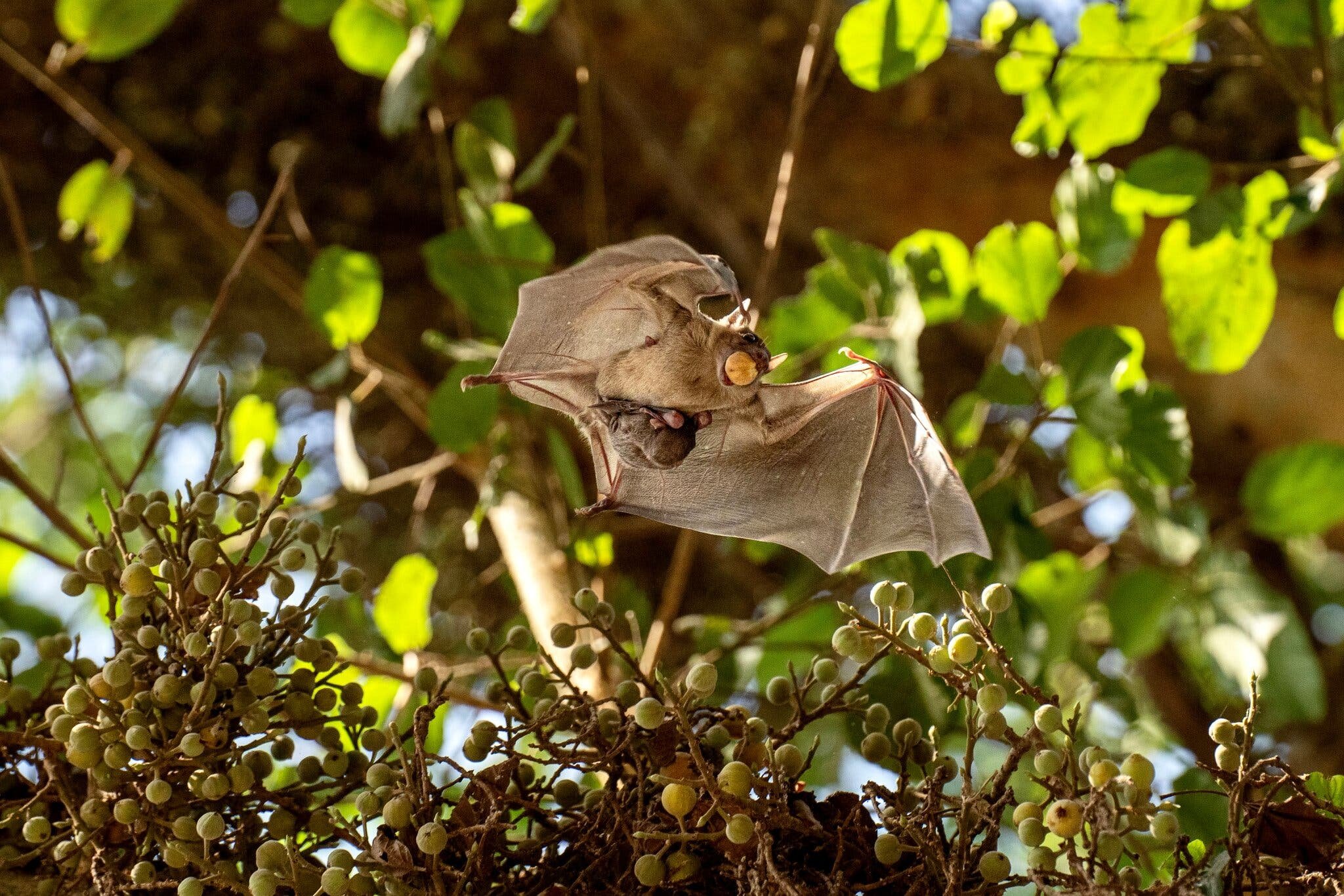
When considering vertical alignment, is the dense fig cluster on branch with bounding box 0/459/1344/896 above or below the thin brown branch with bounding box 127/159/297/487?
below

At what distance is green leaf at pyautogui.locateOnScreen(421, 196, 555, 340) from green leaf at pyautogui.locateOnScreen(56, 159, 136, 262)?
2.27ft

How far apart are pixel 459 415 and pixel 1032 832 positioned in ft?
2.74

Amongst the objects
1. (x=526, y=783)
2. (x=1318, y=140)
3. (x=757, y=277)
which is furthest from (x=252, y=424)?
(x=1318, y=140)

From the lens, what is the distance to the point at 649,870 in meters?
0.66

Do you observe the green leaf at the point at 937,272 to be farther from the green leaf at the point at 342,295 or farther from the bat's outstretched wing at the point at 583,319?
the green leaf at the point at 342,295

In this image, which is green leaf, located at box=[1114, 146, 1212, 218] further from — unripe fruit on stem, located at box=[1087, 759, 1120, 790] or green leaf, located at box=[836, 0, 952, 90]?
unripe fruit on stem, located at box=[1087, 759, 1120, 790]

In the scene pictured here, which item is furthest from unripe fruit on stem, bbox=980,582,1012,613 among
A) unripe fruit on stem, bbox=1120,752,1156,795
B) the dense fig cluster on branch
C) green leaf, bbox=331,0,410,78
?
green leaf, bbox=331,0,410,78

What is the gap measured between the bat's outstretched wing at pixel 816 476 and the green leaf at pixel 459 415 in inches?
15.0

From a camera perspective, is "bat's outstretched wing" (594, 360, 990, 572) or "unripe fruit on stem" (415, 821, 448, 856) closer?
"unripe fruit on stem" (415, 821, 448, 856)

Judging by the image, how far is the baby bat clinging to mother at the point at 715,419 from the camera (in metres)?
0.86

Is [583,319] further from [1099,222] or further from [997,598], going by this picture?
[1099,222]

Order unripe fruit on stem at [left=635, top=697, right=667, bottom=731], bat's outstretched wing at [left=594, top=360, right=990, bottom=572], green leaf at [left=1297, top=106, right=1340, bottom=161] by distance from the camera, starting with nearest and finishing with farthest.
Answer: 1. unripe fruit on stem at [left=635, top=697, right=667, bottom=731]
2. bat's outstretched wing at [left=594, top=360, right=990, bottom=572]
3. green leaf at [left=1297, top=106, right=1340, bottom=161]

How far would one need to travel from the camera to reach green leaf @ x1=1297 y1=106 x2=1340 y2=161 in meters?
1.16

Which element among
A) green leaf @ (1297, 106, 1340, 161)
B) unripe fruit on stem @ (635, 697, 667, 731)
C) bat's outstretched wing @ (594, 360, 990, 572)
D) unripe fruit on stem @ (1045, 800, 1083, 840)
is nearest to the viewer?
unripe fruit on stem @ (1045, 800, 1083, 840)
